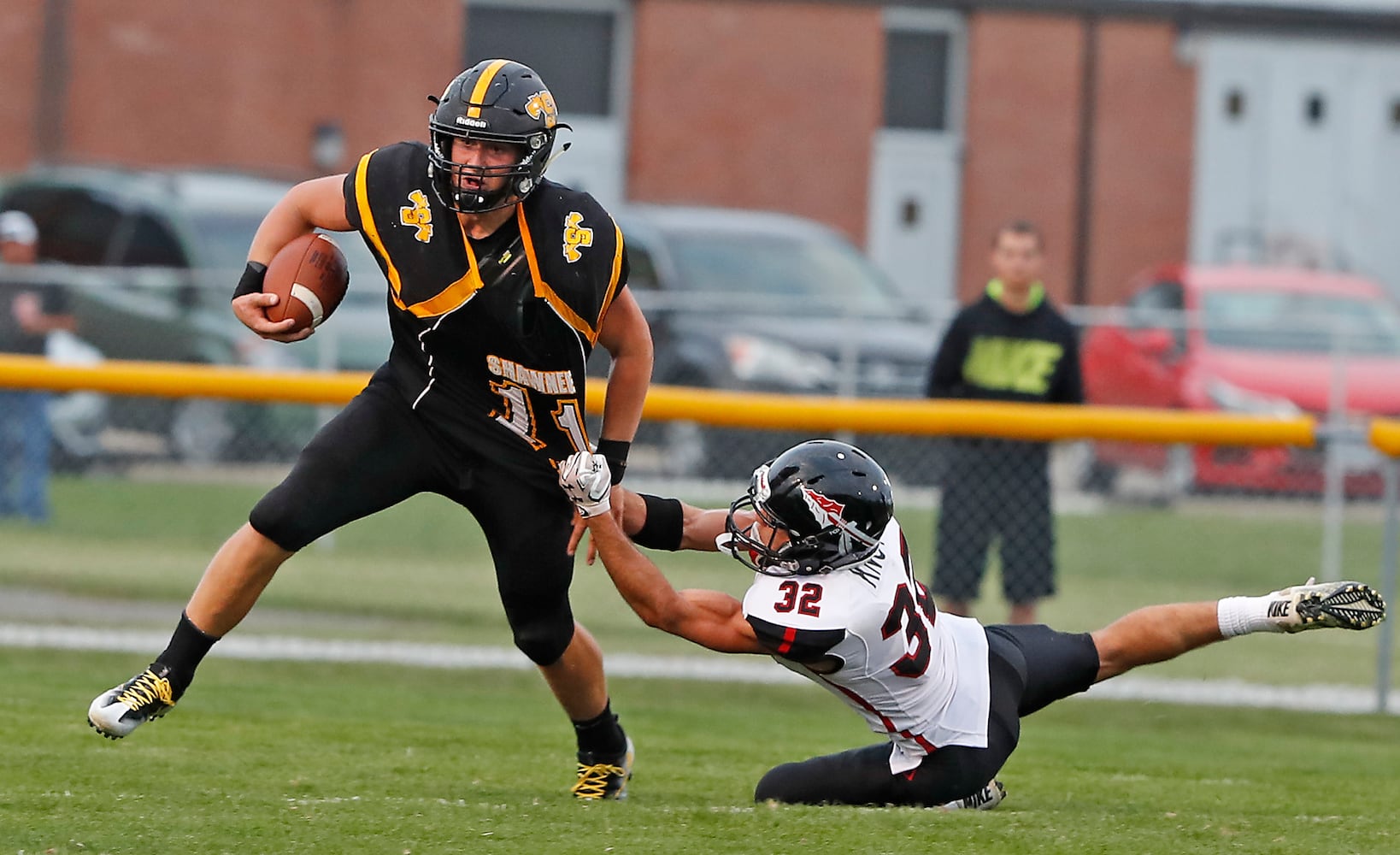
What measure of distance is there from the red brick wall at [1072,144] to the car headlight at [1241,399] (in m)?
10.1

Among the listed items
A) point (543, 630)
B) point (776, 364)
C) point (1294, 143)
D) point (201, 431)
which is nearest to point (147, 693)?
point (543, 630)

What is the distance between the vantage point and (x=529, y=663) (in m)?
8.80

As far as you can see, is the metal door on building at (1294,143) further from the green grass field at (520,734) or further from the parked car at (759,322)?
the green grass field at (520,734)

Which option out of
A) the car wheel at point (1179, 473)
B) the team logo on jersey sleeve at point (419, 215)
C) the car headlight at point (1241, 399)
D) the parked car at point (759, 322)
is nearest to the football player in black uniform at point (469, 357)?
the team logo on jersey sleeve at point (419, 215)

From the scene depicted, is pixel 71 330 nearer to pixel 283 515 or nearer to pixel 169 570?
pixel 169 570

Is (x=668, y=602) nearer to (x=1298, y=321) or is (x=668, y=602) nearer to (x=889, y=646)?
(x=889, y=646)

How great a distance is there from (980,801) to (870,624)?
2.54ft

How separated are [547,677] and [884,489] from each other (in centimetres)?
117

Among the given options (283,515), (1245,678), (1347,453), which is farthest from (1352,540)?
(283,515)

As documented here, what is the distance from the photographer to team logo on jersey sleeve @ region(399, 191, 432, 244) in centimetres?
511

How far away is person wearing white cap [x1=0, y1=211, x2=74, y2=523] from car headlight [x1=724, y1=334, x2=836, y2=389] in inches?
159

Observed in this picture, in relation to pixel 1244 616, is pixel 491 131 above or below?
above

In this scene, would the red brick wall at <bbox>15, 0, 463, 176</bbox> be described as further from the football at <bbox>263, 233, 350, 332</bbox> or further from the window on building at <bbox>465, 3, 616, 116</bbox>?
the football at <bbox>263, 233, 350, 332</bbox>

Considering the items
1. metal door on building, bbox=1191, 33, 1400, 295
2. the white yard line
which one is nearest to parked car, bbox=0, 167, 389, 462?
the white yard line
